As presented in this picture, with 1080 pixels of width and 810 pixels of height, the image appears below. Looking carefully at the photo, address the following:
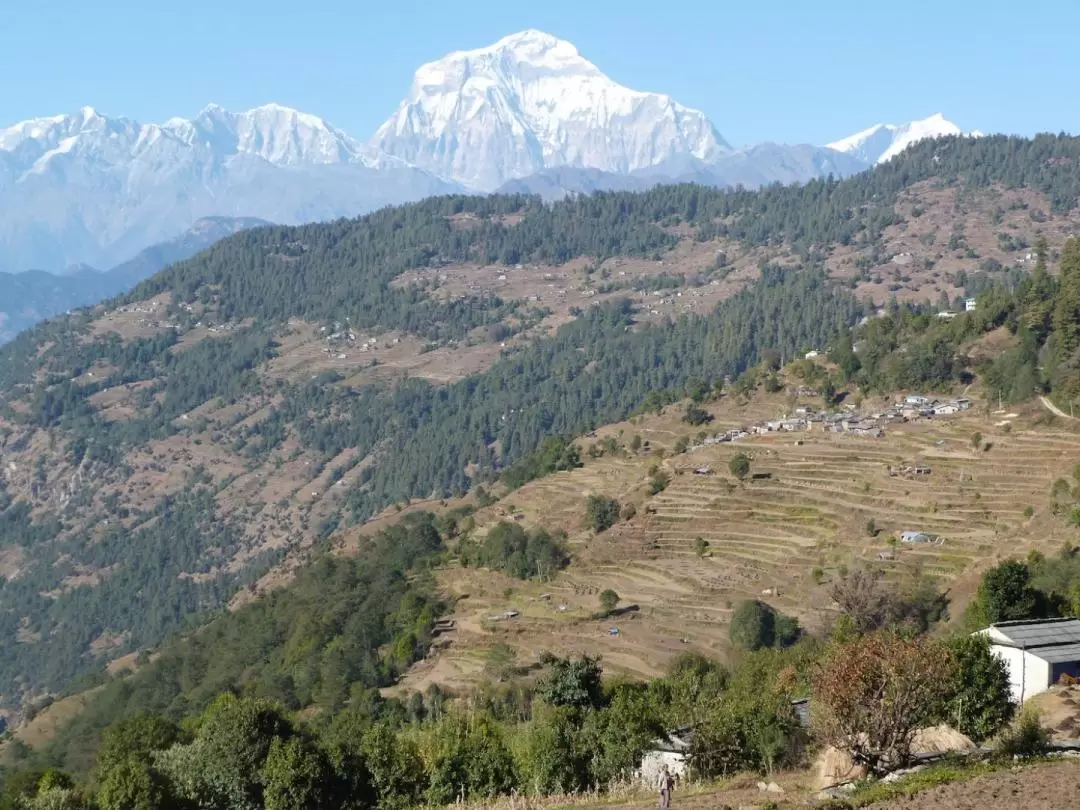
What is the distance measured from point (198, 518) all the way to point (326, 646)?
361 feet

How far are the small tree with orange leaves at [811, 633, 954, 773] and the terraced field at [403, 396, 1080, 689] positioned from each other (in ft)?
94.4

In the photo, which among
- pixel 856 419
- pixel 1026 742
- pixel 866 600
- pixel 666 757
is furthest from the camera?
pixel 856 419

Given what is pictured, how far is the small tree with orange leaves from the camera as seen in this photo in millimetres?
24047

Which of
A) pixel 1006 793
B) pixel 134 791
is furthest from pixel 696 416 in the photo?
A: pixel 1006 793

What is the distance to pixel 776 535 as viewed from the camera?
2601 inches

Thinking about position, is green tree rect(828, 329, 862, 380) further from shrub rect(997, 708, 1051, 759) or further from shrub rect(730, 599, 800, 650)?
shrub rect(997, 708, 1051, 759)

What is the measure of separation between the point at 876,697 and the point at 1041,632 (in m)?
15.3

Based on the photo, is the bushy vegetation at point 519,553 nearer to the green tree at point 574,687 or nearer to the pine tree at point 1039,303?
the green tree at point 574,687

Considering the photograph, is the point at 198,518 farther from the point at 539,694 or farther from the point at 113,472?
the point at 539,694

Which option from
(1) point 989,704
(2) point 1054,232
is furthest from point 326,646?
(2) point 1054,232

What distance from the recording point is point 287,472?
611 feet

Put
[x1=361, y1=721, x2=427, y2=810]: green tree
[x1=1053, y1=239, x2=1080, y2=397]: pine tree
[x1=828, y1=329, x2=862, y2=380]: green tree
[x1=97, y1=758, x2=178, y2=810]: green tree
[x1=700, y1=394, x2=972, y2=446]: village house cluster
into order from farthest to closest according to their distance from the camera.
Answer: [x1=828, y1=329, x2=862, y2=380]: green tree, [x1=700, y1=394, x2=972, y2=446]: village house cluster, [x1=1053, y1=239, x2=1080, y2=397]: pine tree, [x1=361, y1=721, x2=427, y2=810]: green tree, [x1=97, y1=758, x2=178, y2=810]: green tree

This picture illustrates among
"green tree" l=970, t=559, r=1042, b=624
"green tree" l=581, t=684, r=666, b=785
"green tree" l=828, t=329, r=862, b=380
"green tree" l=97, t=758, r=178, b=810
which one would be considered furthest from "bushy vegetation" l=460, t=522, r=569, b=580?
"green tree" l=97, t=758, r=178, b=810

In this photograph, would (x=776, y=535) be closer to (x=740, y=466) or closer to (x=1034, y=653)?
(x=740, y=466)
